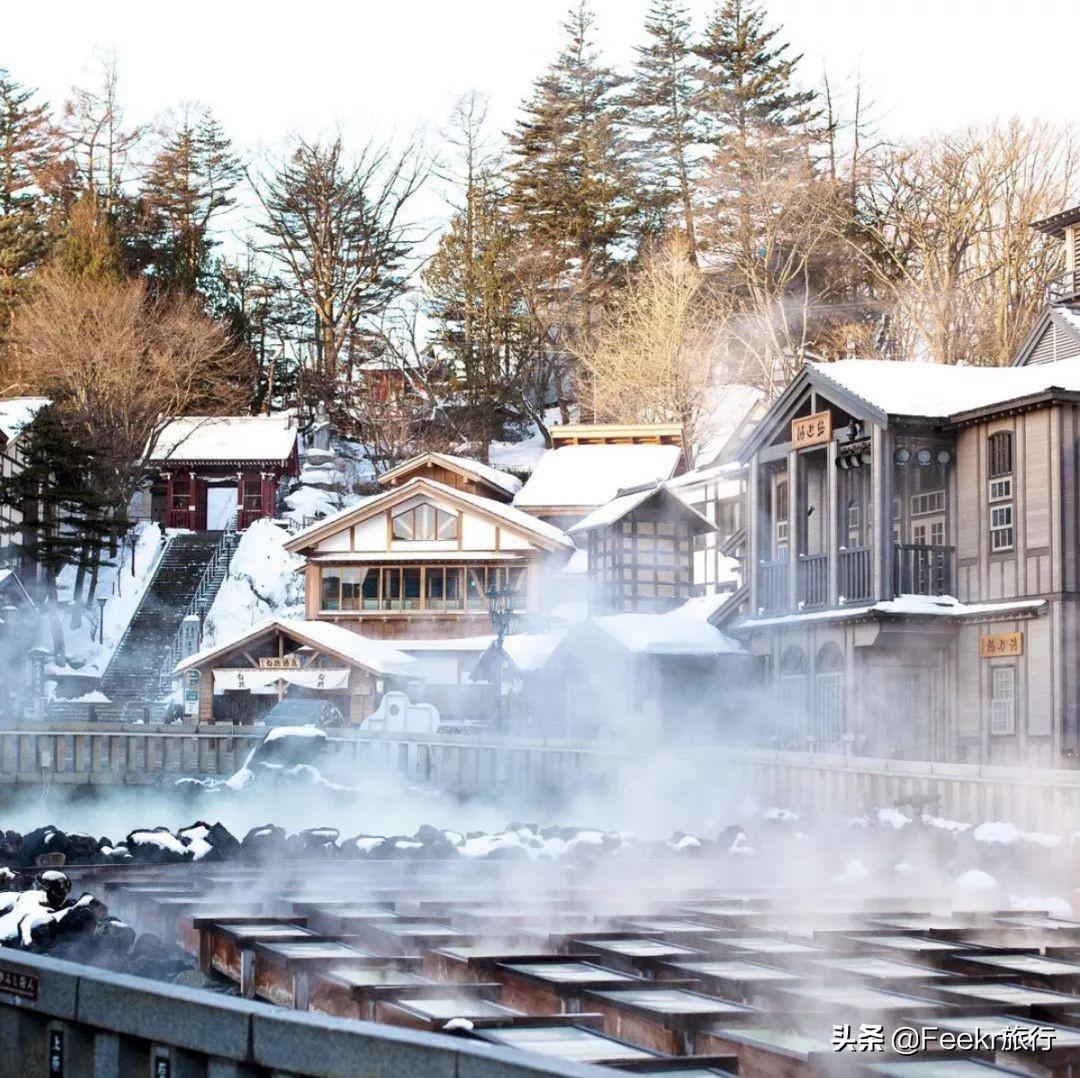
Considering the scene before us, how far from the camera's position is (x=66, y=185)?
79.9 metres

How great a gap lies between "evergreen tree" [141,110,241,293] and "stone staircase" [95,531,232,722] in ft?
51.4

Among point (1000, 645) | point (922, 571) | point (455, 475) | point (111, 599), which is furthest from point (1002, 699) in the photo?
point (111, 599)

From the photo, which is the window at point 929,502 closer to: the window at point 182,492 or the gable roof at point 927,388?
the gable roof at point 927,388

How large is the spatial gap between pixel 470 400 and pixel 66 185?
22.5m

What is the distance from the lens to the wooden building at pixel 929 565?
1033 inches

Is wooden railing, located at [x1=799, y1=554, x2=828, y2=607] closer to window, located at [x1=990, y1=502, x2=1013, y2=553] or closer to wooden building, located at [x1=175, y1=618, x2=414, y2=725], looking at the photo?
window, located at [x1=990, y1=502, x2=1013, y2=553]

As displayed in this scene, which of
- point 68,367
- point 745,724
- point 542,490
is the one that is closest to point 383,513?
point 542,490

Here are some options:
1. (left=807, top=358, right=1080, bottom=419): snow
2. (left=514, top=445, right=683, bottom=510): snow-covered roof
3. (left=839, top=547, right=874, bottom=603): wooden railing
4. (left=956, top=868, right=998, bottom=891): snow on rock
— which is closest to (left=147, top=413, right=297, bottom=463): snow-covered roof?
(left=514, top=445, right=683, bottom=510): snow-covered roof

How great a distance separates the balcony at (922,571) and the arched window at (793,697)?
304 cm

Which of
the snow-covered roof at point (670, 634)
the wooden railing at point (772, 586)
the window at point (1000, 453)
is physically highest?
the window at point (1000, 453)

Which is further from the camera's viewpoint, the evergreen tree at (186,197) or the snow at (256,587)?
the evergreen tree at (186,197)

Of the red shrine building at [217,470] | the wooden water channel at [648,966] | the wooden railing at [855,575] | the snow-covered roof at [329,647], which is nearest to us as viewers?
the wooden water channel at [648,966]

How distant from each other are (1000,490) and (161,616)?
3737 cm

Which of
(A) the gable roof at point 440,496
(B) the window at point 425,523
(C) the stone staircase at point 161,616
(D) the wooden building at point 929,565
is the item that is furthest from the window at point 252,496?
(D) the wooden building at point 929,565
